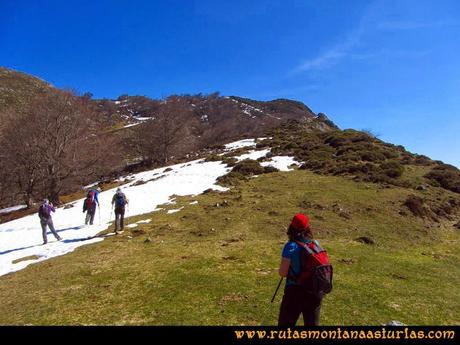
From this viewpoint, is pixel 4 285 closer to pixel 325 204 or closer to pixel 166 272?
pixel 166 272

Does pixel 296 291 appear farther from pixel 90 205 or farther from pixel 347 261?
pixel 90 205

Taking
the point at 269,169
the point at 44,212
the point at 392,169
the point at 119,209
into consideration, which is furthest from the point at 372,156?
the point at 44,212

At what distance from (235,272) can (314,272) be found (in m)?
7.63

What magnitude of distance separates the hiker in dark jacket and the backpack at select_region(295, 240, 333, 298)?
3.0 inches

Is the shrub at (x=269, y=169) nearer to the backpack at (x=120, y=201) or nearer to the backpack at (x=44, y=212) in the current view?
the backpack at (x=120, y=201)

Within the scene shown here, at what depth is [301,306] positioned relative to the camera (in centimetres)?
577

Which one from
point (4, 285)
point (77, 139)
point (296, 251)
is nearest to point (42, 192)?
point (77, 139)

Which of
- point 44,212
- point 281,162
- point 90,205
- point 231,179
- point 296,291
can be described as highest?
point 281,162

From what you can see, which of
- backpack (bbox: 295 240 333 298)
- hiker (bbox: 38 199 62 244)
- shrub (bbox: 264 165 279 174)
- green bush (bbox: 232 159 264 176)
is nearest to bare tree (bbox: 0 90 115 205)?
green bush (bbox: 232 159 264 176)

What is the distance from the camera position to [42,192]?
43188 millimetres

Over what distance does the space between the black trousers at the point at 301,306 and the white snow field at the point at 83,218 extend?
14.2m

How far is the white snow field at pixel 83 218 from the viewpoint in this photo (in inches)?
705

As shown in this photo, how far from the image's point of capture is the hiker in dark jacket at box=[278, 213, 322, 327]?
5.75 metres

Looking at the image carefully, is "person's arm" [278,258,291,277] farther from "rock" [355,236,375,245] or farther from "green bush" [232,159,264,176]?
"green bush" [232,159,264,176]
